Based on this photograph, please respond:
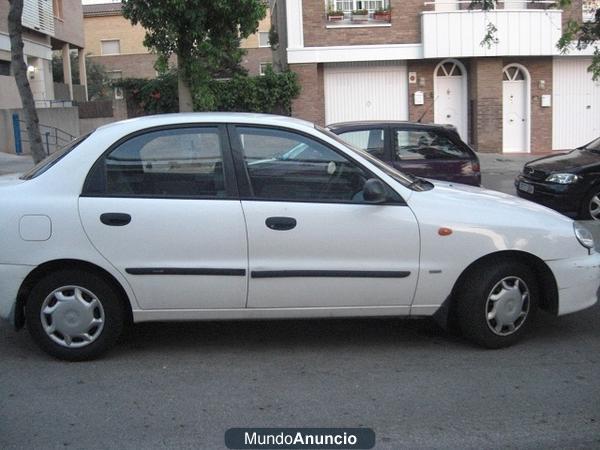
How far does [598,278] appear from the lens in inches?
204

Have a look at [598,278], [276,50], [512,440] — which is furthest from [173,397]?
[276,50]

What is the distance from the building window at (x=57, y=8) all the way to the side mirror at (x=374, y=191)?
3109 centimetres

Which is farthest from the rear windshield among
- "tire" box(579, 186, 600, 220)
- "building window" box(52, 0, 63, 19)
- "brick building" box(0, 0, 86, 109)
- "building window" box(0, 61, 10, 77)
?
"building window" box(52, 0, 63, 19)

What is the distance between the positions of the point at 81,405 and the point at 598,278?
3.69 meters

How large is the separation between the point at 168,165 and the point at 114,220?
21.1 inches

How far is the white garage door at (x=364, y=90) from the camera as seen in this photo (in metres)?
22.1

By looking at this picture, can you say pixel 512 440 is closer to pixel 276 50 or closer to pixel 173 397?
pixel 173 397

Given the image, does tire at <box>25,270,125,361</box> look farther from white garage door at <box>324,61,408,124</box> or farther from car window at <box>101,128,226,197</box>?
white garage door at <box>324,61,408,124</box>

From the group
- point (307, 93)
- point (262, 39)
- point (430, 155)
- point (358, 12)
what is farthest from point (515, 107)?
point (262, 39)

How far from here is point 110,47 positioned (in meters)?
49.2

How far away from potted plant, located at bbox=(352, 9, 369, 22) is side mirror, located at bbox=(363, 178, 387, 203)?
57.5 feet

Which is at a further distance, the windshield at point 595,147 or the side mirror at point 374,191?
the windshield at point 595,147

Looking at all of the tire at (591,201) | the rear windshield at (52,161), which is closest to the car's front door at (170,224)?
the rear windshield at (52,161)

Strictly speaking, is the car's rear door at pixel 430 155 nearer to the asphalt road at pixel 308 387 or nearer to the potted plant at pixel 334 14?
the asphalt road at pixel 308 387
